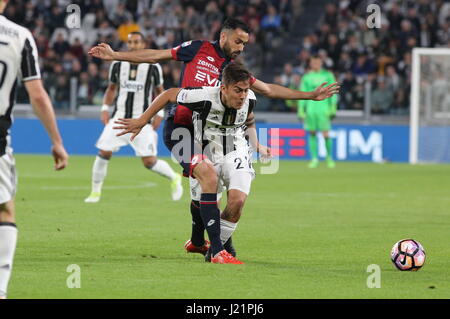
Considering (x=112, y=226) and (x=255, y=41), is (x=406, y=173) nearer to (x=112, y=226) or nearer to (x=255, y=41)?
(x=255, y=41)

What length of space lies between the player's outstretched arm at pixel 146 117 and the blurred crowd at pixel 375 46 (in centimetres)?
1673

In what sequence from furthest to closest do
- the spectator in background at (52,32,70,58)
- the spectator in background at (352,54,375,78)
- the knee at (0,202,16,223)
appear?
the spectator in background at (52,32,70,58), the spectator in background at (352,54,375,78), the knee at (0,202,16,223)

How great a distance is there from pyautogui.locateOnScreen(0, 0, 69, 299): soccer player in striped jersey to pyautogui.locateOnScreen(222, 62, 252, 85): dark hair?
2.35m

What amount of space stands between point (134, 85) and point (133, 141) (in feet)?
2.78

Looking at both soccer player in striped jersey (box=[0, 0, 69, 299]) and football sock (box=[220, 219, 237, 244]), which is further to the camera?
football sock (box=[220, 219, 237, 244])

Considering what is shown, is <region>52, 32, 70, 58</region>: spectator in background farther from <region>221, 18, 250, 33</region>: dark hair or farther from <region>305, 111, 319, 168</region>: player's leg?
<region>221, 18, 250, 33</region>: dark hair

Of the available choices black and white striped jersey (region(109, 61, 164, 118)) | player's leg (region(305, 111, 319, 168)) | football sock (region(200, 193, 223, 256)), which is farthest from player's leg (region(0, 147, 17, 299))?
player's leg (region(305, 111, 319, 168))

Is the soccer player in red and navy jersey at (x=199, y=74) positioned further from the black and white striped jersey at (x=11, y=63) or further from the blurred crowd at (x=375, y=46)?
the blurred crowd at (x=375, y=46)

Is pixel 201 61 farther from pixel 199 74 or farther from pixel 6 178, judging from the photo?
pixel 6 178


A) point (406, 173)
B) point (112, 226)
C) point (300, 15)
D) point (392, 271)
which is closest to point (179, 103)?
point (392, 271)

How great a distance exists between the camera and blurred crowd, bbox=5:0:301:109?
27641 millimetres

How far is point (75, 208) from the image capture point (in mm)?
13156

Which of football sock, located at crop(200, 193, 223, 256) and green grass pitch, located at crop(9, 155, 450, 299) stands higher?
football sock, located at crop(200, 193, 223, 256)

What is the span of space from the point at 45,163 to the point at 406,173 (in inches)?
314
